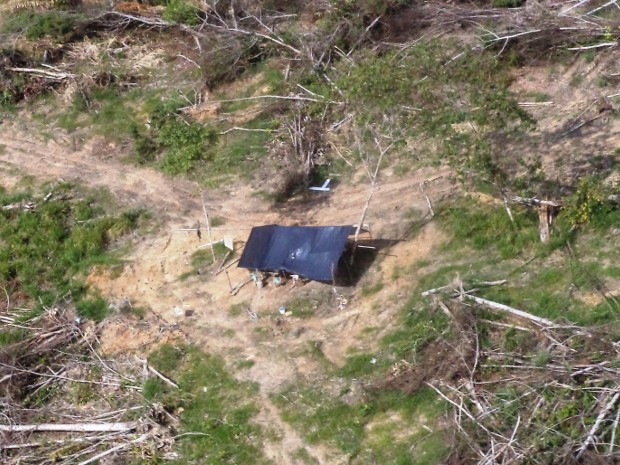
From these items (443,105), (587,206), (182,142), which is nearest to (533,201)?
(587,206)

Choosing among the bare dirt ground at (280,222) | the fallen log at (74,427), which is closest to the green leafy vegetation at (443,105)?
the bare dirt ground at (280,222)

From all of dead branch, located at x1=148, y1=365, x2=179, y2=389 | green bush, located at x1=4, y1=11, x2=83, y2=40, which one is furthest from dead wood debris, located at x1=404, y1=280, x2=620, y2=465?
green bush, located at x1=4, y1=11, x2=83, y2=40

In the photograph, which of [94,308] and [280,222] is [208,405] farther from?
[280,222]

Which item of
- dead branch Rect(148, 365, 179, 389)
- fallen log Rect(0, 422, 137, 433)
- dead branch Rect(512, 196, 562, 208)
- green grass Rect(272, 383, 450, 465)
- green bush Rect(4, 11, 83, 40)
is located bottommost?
fallen log Rect(0, 422, 137, 433)

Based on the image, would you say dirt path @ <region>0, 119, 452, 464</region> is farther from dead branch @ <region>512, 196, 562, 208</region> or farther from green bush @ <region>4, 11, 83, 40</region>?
green bush @ <region>4, 11, 83, 40</region>

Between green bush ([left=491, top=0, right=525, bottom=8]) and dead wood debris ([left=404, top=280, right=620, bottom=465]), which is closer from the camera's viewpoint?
dead wood debris ([left=404, top=280, right=620, bottom=465])

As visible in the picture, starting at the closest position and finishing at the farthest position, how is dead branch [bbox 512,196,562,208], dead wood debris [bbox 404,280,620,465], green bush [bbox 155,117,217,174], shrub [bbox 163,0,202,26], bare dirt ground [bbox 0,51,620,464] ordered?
1. dead wood debris [bbox 404,280,620,465]
2. bare dirt ground [bbox 0,51,620,464]
3. dead branch [bbox 512,196,562,208]
4. green bush [bbox 155,117,217,174]
5. shrub [bbox 163,0,202,26]
